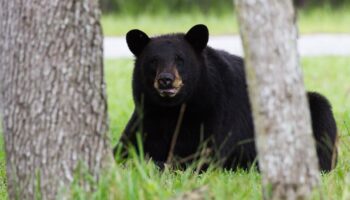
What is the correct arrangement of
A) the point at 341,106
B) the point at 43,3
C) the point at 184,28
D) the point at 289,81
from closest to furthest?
the point at 289,81 → the point at 43,3 → the point at 341,106 → the point at 184,28

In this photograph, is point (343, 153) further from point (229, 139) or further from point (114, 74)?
point (114, 74)

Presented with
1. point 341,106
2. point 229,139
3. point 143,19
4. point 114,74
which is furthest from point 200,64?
point 143,19

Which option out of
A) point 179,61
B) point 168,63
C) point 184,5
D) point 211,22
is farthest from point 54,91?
point 184,5

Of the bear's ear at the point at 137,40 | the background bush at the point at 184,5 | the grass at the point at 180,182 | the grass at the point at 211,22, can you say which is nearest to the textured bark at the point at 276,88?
the grass at the point at 180,182

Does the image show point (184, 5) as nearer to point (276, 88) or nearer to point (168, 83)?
point (168, 83)

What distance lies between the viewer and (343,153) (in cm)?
716

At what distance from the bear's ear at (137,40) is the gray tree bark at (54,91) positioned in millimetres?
2063

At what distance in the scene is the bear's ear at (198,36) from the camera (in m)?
6.75

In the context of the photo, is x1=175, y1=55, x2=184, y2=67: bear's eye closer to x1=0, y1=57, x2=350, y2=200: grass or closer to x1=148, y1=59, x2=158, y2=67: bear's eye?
x1=148, y1=59, x2=158, y2=67: bear's eye

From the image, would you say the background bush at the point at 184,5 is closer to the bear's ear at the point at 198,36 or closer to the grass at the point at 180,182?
the grass at the point at 180,182

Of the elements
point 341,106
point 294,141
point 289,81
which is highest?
point 289,81

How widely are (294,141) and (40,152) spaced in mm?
1320

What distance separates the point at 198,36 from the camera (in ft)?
22.4

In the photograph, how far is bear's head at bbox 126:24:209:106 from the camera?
258 inches
